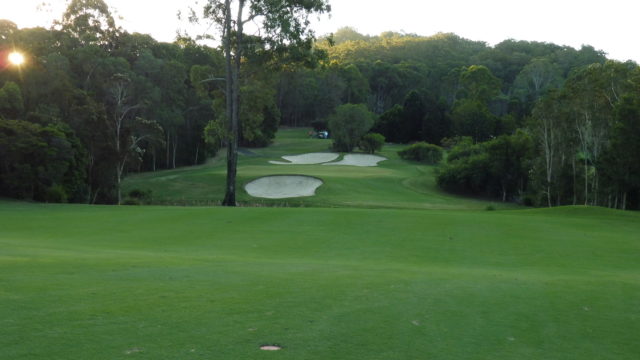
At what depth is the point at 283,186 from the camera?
45.3 m

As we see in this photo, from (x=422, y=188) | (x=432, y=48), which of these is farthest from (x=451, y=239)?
(x=432, y=48)

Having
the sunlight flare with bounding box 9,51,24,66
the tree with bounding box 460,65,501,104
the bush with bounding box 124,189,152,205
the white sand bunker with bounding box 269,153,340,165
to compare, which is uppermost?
the tree with bounding box 460,65,501,104

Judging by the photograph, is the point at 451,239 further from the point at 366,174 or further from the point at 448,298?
the point at 366,174

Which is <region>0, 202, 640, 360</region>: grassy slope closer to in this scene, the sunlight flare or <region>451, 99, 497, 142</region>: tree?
the sunlight flare

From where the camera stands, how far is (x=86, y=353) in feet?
15.3

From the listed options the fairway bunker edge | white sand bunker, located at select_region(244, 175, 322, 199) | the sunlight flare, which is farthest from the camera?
the sunlight flare

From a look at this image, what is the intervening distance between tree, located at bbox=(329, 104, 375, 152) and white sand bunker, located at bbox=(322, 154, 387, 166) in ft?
12.2

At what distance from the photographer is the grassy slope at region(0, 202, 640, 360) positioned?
5184 millimetres

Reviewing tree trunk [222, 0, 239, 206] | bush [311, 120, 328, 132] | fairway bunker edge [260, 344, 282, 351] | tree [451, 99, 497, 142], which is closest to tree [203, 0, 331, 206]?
tree trunk [222, 0, 239, 206]

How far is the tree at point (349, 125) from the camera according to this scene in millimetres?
70688

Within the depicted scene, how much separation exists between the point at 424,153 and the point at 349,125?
33.6 ft

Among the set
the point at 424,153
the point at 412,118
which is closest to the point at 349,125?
the point at 424,153

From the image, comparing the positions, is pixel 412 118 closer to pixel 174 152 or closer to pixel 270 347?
pixel 174 152

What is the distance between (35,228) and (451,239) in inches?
499
